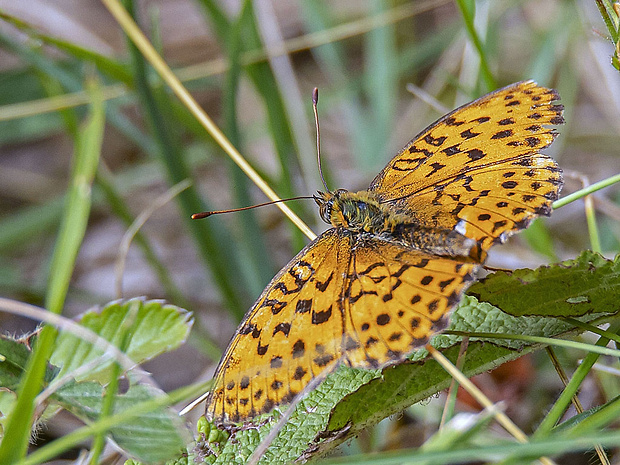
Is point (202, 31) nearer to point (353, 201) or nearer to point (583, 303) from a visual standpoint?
point (353, 201)

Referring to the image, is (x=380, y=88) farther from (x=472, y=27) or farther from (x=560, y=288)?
(x=560, y=288)

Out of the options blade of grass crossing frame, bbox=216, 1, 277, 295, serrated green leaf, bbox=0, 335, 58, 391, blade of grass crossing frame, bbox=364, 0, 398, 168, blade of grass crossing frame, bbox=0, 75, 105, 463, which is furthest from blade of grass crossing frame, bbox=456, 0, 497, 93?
serrated green leaf, bbox=0, 335, 58, 391

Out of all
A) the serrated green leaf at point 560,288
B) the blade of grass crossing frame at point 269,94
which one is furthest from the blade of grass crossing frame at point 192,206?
the serrated green leaf at point 560,288

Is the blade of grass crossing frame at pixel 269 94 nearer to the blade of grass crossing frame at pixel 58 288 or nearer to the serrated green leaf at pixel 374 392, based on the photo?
the blade of grass crossing frame at pixel 58 288

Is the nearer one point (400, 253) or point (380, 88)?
point (400, 253)

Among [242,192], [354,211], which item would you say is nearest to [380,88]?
[242,192]

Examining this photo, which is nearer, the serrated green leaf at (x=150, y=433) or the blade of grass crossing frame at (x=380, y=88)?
the serrated green leaf at (x=150, y=433)
